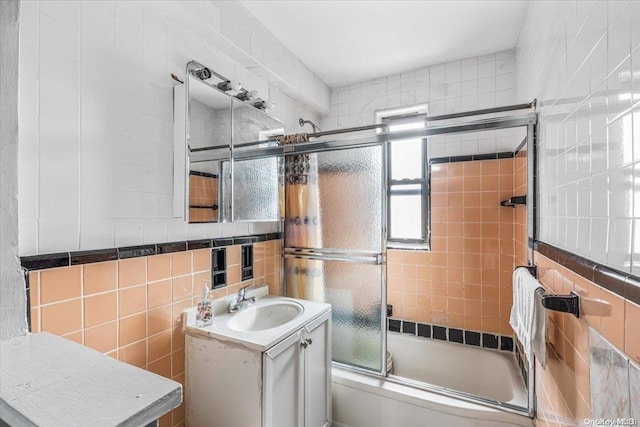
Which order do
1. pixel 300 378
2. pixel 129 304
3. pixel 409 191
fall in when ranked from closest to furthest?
1. pixel 129 304
2. pixel 300 378
3. pixel 409 191

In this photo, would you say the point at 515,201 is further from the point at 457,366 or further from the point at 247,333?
the point at 247,333

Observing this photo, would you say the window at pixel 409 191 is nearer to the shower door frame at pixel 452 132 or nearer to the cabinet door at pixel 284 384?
the shower door frame at pixel 452 132

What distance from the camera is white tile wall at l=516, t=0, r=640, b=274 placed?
0.63 m

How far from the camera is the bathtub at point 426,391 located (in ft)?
5.17

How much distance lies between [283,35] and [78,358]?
2.19 m

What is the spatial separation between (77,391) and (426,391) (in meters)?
1.79

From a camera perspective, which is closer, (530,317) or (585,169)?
(585,169)

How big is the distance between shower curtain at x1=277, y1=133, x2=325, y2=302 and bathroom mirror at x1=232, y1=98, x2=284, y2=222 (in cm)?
10

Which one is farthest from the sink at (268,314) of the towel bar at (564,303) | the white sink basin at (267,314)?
the towel bar at (564,303)

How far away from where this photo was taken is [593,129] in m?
0.80

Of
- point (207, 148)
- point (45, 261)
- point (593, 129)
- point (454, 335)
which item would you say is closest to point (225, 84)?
point (207, 148)

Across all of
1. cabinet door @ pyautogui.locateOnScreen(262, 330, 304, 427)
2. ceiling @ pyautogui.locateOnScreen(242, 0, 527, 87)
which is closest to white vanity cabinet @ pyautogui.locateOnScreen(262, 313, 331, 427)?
cabinet door @ pyautogui.locateOnScreen(262, 330, 304, 427)

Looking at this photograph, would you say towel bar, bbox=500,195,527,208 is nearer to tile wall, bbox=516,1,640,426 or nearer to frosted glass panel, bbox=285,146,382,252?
tile wall, bbox=516,1,640,426

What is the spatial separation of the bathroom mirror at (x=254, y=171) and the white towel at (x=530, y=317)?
151 centimetres
